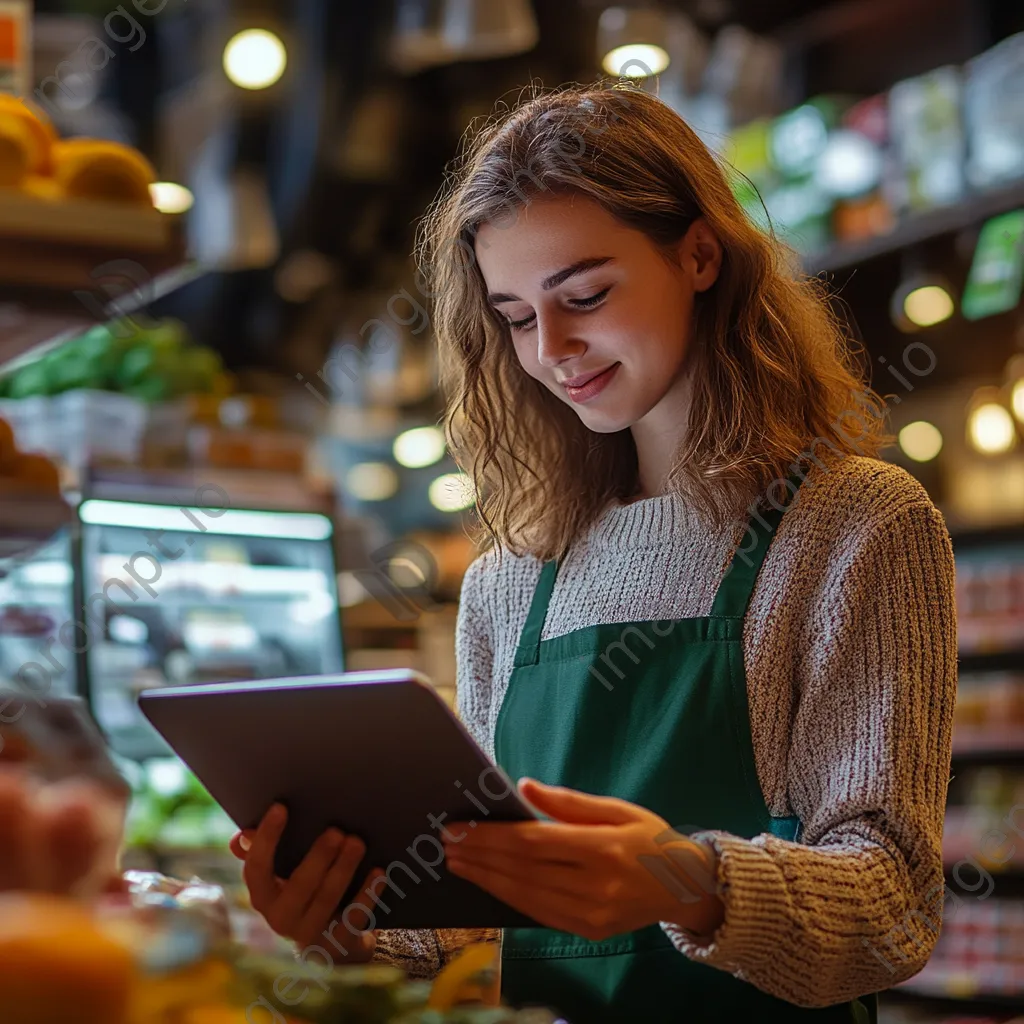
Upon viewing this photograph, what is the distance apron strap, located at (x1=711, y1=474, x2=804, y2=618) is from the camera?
1.43 m

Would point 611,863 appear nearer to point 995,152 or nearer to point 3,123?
point 3,123

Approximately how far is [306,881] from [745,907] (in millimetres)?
417

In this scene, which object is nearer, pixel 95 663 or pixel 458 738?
pixel 458 738

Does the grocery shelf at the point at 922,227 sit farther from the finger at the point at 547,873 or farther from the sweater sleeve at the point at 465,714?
the finger at the point at 547,873

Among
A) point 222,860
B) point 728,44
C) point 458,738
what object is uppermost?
point 728,44

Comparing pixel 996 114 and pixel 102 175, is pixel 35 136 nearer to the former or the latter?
pixel 102 175

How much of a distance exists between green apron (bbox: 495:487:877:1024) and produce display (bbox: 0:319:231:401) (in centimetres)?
201

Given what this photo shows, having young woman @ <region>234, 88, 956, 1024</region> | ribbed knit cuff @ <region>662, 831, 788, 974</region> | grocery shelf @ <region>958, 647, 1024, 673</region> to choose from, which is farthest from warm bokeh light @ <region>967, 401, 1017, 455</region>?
ribbed knit cuff @ <region>662, 831, 788, 974</region>

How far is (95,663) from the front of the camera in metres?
3.00

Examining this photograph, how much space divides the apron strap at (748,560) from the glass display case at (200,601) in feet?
6.24

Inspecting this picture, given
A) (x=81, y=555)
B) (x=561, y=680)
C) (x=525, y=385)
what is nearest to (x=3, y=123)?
(x=525, y=385)

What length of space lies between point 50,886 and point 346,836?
22.1 inches

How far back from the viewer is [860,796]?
4.15 feet

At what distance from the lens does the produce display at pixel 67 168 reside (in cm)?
159
